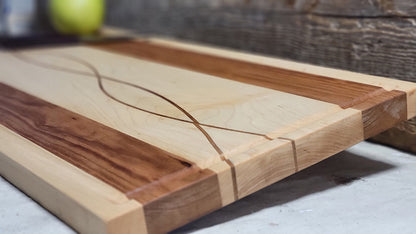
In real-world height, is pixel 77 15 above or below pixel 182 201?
above

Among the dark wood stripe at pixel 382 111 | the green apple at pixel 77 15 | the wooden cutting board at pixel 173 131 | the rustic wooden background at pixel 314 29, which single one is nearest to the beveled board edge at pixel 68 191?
the wooden cutting board at pixel 173 131

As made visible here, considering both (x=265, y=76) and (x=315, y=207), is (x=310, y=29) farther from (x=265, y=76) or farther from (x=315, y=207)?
(x=315, y=207)

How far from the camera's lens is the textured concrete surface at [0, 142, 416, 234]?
72 centimetres

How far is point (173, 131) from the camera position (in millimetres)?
806

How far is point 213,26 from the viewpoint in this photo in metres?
1.57

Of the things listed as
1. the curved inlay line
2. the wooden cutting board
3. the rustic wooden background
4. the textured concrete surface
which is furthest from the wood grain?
the curved inlay line

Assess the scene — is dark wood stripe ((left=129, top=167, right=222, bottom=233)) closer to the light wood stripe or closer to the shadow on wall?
the shadow on wall

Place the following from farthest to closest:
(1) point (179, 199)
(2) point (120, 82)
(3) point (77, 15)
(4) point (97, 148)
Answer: (3) point (77, 15) < (2) point (120, 82) < (4) point (97, 148) < (1) point (179, 199)

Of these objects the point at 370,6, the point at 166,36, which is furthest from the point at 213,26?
the point at 370,6

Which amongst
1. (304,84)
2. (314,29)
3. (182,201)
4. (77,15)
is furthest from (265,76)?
(77,15)

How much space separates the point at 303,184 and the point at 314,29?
0.49m

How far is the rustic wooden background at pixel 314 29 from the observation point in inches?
40.1

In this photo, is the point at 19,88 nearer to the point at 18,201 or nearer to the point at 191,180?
the point at 18,201

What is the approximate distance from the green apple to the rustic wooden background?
0.67 feet
